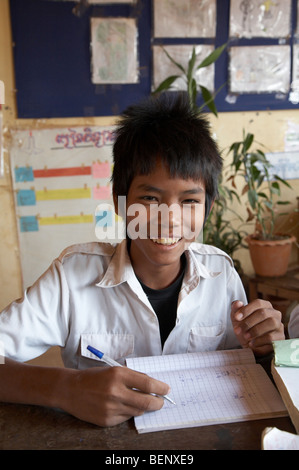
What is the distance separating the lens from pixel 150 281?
1022mm

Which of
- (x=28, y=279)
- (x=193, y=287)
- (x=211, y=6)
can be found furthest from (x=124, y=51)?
(x=193, y=287)

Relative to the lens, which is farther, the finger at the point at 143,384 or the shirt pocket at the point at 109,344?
the shirt pocket at the point at 109,344

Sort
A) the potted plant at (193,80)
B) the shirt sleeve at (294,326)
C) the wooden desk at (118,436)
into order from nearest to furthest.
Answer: the wooden desk at (118,436), the shirt sleeve at (294,326), the potted plant at (193,80)

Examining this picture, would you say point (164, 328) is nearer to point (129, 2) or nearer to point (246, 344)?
point (246, 344)

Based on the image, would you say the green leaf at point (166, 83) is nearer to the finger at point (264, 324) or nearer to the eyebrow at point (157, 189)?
the eyebrow at point (157, 189)

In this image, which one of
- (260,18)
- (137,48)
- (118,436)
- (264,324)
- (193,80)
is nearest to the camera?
(118,436)

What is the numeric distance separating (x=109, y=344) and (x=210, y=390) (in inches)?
13.1

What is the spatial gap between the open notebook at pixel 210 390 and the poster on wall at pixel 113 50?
1990 millimetres

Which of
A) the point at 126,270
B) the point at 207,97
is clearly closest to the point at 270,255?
the point at 207,97

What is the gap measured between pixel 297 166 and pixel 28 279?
1891mm

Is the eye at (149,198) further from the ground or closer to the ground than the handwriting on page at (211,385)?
further from the ground

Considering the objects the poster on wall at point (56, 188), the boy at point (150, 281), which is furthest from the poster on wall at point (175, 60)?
the boy at point (150, 281)

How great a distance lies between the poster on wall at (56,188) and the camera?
2391 millimetres

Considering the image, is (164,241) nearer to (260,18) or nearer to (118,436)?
(118,436)
